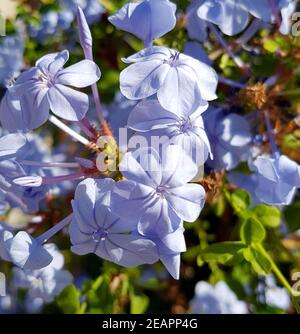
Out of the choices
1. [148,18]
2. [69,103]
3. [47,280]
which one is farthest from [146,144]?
[47,280]

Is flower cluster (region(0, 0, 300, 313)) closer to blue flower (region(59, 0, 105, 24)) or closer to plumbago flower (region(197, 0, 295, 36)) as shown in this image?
plumbago flower (region(197, 0, 295, 36))

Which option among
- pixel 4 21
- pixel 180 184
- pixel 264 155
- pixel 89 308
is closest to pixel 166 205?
pixel 180 184

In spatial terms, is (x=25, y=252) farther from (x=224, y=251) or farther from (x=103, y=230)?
(x=224, y=251)

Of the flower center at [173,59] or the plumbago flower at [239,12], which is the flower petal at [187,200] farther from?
the plumbago flower at [239,12]

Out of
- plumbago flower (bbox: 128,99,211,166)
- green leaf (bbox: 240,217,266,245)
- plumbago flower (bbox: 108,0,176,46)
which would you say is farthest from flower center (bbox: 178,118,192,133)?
green leaf (bbox: 240,217,266,245)
